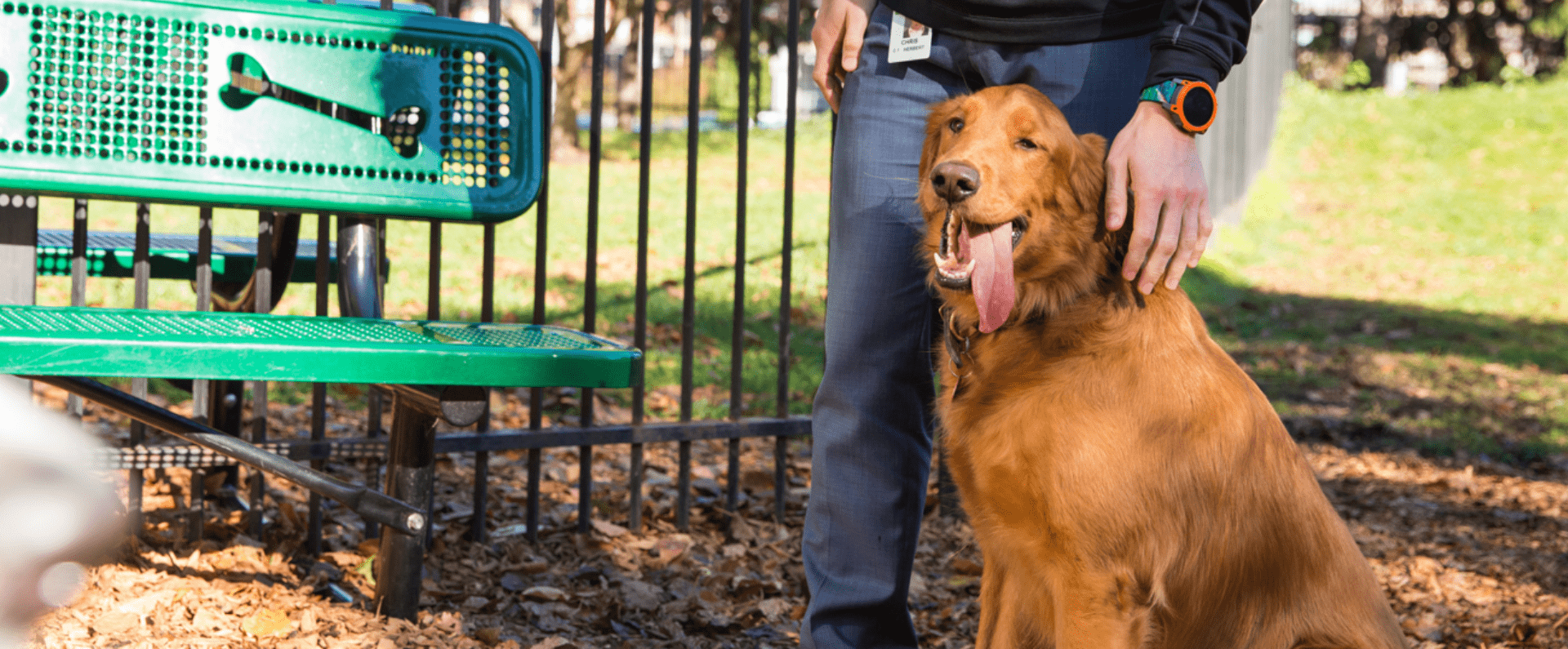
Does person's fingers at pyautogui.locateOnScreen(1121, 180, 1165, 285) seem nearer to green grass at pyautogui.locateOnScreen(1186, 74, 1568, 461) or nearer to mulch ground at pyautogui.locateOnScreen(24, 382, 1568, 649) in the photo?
mulch ground at pyautogui.locateOnScreen(24, 382, 1568, 649)

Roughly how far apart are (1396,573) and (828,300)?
7.58ft

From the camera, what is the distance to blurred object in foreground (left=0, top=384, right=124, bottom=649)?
67cm

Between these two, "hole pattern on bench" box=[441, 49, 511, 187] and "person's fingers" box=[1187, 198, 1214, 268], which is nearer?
"person's fingers" box=[1187, 198, 1214, 268]

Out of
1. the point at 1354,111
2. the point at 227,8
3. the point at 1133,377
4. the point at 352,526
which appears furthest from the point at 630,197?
the point at 1354,111

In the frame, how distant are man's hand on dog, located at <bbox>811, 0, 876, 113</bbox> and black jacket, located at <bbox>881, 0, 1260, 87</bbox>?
62mm

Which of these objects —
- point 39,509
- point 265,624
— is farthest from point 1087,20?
point 265,624

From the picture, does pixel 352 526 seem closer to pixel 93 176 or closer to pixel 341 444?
pixel 341 444

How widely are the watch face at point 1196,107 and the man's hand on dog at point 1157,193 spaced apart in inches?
1.1

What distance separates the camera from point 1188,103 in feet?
6.23

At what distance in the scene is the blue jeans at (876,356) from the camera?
7.73ft

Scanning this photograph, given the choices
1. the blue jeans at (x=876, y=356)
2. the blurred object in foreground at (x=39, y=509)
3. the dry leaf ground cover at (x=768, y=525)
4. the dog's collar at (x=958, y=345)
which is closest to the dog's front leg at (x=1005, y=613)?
the blue jeans at (x=876, y=356)

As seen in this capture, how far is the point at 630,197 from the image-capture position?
35.6 feet

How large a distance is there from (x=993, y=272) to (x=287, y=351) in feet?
3.89

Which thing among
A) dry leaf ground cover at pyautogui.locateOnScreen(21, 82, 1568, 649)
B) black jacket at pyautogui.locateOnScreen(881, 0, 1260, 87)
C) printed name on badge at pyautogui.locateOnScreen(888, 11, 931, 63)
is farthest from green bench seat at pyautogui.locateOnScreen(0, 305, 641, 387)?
black jacket at pyautogui.locateOnScreen(881, 0, 1260, 87)
